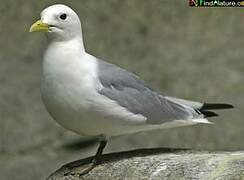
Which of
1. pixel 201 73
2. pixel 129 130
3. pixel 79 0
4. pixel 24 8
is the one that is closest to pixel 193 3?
pixel 201 73

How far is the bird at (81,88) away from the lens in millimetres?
1610

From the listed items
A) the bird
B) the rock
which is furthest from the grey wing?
the rock

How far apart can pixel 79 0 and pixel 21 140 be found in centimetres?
74

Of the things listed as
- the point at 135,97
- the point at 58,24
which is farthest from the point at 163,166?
the point at 58,24

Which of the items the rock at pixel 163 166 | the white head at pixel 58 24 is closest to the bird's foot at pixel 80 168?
the rock at pixel 163 166

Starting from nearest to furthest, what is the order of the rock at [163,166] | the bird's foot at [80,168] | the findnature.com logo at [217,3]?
1. the rock at [163,166]
2. the bird's foot at [80,168]
3. the findnature.com logo at [217,3]

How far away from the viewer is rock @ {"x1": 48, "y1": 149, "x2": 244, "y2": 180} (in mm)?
1580

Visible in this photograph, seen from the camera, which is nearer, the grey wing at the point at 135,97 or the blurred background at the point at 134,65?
the grey wing at the point at 135,97

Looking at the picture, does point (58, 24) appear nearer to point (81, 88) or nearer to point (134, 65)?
point (81, 88)

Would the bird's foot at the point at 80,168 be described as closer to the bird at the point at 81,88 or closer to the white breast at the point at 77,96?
the bird at the point at 81,88

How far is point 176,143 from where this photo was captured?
2.95 m

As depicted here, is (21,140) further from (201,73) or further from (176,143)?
(201,73)

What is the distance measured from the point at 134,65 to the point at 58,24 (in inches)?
54.5

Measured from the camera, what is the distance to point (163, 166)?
1.65m
